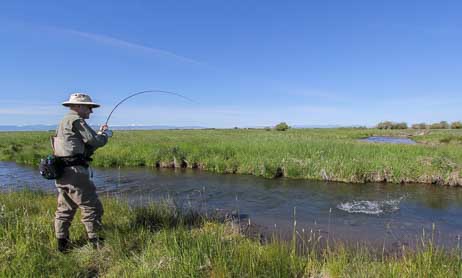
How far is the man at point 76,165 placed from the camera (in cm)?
434

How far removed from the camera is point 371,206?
923cm

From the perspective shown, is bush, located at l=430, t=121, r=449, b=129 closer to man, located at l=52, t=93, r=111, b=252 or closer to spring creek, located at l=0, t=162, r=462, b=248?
spring creek, located at l=0, t=162, r=462, b=248

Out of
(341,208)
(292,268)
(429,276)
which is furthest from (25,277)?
(341,208)

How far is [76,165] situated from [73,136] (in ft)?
1.39

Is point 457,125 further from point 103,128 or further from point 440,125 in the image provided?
point 103,128

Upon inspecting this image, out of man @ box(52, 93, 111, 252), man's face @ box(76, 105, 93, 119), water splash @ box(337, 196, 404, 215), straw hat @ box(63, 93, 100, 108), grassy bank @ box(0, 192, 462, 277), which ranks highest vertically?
straw hat @ box(63, 93, 100, 108)

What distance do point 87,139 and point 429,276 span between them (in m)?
4.75

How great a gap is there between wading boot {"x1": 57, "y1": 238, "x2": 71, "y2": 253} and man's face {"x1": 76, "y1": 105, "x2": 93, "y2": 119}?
186 cm

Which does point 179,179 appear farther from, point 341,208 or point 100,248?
point 100,248

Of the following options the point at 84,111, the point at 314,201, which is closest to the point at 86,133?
the point at 84,111

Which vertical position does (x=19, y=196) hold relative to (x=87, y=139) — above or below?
below

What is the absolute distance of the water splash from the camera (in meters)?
8.76

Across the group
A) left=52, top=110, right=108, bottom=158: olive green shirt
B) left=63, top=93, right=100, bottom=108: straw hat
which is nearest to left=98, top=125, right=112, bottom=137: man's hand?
left=52, top=110, right=108, bottom=158: olive green shirt

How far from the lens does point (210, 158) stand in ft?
56.2
